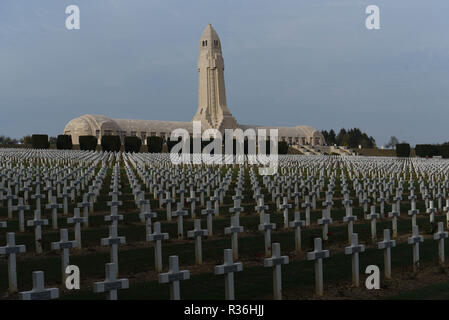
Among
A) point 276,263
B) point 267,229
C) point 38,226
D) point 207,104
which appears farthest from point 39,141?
point 276,263

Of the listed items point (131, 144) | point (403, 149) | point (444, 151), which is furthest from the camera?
point (403, 149)

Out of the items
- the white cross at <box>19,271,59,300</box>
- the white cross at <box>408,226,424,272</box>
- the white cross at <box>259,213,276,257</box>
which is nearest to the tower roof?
the white cross at <box>259,213,276,257</box>

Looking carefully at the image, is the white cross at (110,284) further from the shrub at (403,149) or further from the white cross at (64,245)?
the shrub at (403,149)

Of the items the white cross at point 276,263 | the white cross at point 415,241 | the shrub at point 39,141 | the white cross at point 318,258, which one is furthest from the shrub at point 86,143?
the white cross at point 276,263

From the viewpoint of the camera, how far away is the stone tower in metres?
78.8

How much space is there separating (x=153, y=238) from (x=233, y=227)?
1.36 m

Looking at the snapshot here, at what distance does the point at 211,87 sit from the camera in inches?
3152

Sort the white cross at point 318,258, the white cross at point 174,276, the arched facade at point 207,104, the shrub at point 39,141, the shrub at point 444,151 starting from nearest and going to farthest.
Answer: the white cross at point 174,276, the white cross at point 318,258, the shrub at point 39,141, the shrub at point 444,151, the arched facade at point 207,104

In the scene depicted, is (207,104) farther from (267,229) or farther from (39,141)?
(267,229)

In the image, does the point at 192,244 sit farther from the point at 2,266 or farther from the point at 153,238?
the point at 2,266

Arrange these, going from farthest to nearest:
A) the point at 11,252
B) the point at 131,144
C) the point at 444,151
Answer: the point at 444,151, the point at 131,144, the point at 11,252

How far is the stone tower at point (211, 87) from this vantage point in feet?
259
